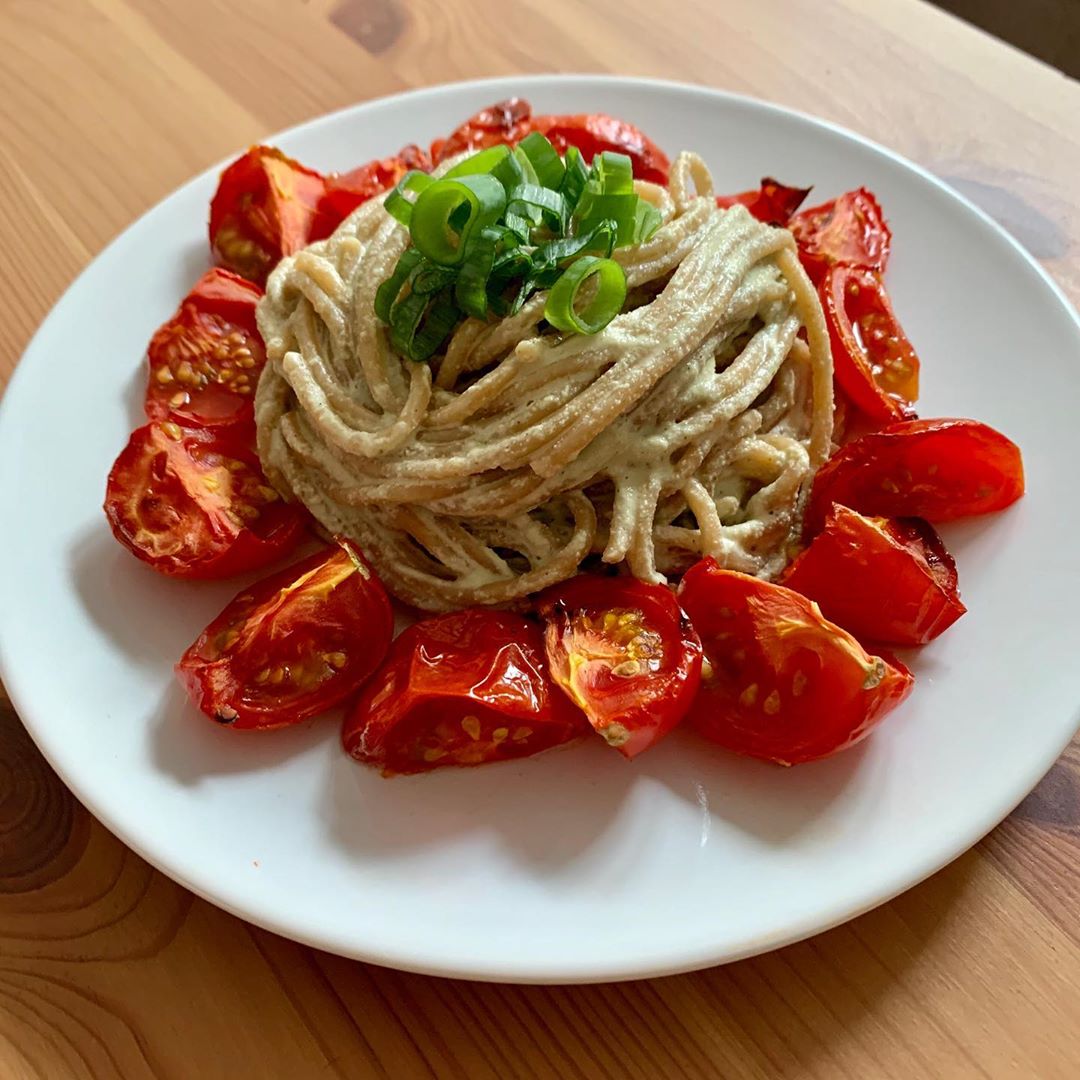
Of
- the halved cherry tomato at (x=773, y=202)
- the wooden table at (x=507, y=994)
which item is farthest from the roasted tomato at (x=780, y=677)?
the halved cherry tomato at (x=773, y=202)

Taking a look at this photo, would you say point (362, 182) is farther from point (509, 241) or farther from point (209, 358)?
point (509, 241)

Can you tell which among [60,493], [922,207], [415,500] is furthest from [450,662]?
[922,207]

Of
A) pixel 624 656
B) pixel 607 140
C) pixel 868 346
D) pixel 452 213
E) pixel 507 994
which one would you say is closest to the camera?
pixel 507 994

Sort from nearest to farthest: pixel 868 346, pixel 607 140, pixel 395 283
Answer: pixel 395 283, pixel 868 346, pixel 607 140

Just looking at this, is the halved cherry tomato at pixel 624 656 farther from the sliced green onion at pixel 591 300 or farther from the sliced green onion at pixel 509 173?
the sliced green onion at pixel 509 173

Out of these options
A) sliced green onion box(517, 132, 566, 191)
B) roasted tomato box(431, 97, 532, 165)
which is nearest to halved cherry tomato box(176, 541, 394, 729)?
sliced green onion box(517, 132, 566, 191)

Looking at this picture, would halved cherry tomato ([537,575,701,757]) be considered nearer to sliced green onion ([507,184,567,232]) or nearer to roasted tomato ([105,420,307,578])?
roasted tomato ([105,420,307,578])

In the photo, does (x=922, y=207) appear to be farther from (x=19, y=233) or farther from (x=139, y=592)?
(x=19, y=233)

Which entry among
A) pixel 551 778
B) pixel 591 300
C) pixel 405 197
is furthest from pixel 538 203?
pixel 551 778
